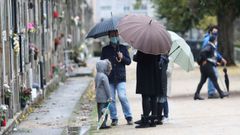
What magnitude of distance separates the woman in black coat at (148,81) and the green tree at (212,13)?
753cm

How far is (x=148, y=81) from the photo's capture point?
1284 cm

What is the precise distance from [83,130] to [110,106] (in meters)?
0.66

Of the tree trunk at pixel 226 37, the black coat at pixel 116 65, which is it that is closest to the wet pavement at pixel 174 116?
the black coat at pixel 116 65

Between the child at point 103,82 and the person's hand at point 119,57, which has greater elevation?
the person's hand at point 119,57

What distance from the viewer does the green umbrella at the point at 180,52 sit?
1591 centimetres

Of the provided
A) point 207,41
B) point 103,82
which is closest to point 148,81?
point 103,82

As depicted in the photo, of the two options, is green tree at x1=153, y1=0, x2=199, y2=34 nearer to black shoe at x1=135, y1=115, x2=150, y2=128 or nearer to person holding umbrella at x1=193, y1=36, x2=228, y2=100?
person holding umbrella at x1=193, y1=36, x2=228, y2=100

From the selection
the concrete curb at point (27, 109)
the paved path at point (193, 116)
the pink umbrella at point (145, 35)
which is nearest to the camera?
the paved path at point (193, 116)

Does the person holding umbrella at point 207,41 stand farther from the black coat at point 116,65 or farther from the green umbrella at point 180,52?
the black coat at point 116,65

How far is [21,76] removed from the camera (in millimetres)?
15469

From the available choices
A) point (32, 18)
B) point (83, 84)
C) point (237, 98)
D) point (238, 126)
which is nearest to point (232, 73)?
point (83, 84)

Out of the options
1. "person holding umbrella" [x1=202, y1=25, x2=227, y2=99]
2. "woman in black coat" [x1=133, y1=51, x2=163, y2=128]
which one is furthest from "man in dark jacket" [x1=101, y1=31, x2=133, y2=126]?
"person holding umbrella" [x1=202, y1=25, x2=227, y2=99]

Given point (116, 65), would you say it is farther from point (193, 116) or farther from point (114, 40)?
point (193, 116)

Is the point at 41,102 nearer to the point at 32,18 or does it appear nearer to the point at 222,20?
the point at 32,18
